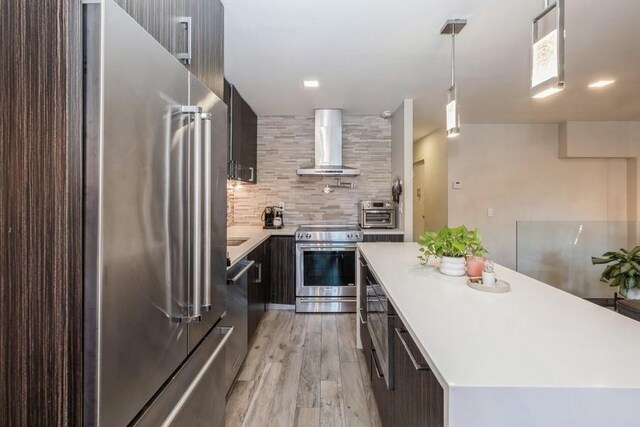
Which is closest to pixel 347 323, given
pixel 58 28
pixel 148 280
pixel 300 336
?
pixel 300 336

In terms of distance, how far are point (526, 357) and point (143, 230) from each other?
1057 mm

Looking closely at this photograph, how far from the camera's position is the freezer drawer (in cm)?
97

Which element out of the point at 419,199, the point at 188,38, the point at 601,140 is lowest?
the point at 419,199

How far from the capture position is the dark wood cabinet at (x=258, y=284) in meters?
2.59

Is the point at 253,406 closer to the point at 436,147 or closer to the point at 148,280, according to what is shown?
the point at 148,280

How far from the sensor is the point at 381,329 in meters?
1.58

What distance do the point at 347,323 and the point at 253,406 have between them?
1522mm

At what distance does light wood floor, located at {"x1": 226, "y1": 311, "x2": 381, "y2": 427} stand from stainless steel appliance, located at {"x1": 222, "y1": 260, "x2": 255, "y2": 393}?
183 mm

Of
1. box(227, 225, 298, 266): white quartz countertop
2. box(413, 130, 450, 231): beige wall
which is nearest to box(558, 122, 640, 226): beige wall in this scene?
box(413, 130, 450, 231): beige wall

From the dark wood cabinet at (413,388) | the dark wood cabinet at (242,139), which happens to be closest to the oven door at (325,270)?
the dark wood cabinet at (242,139)

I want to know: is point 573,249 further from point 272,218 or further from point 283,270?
point 272,218

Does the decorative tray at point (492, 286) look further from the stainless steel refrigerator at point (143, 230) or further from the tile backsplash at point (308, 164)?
the tile backsplash at point (308, 164)

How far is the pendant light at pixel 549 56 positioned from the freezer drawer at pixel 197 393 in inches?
67.1

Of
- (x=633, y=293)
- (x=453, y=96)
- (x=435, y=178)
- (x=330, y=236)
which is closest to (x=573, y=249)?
(x=633, y=293)
